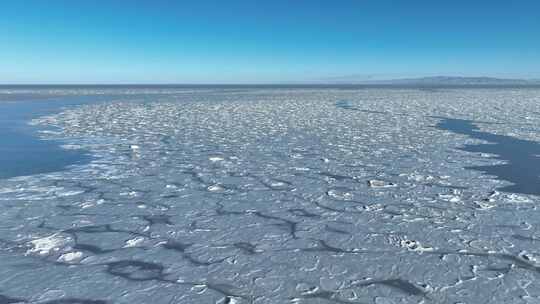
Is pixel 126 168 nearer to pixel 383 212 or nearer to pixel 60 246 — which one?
pixel 60 246

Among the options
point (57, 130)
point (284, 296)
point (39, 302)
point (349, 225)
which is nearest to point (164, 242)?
point (39, 302)

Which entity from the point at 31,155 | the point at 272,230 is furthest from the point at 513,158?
the point at 31,155

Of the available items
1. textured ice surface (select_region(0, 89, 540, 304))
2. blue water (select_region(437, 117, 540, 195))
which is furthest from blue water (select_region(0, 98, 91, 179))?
blue water (select_region(437, 117, 540, 195))

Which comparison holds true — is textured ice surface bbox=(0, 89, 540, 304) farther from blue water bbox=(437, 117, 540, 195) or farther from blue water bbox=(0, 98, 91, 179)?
blue water bbox=(0, 98, 91, 179)

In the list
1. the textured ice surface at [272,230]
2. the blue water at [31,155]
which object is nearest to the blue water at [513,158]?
the textured ice surface at [272,230]

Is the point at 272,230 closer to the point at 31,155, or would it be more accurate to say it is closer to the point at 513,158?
the point at 513,158

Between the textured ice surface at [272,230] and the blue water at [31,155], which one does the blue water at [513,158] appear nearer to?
the textured ice surface at [272,230]
